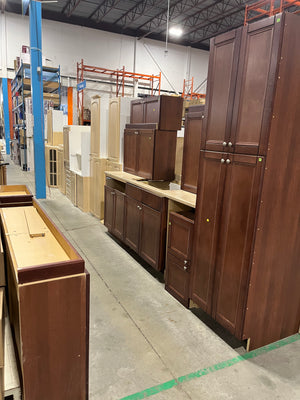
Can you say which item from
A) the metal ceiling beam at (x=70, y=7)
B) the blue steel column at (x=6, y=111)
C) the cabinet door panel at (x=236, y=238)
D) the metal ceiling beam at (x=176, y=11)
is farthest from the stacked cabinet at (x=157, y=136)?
the blue steel column at (x=6, y=111)

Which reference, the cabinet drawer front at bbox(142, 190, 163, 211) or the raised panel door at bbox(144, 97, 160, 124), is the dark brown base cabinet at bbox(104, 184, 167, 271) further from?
the raised panel door at bbox(144, 97, 160, 124)

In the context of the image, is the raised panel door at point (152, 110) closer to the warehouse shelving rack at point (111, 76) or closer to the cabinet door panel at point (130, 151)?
the cabinet door panel at point (130, 151)

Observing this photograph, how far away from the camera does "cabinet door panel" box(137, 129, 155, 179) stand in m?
3.65

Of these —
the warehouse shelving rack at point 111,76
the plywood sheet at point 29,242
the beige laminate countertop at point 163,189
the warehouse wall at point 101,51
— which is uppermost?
the warehouse wall at point 101,51

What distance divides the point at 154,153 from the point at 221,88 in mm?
1528

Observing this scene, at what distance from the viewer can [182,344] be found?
7.52 feet

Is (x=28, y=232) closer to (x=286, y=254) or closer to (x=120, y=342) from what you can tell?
(x=120, y=342)

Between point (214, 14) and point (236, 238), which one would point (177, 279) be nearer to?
point (236, 238)

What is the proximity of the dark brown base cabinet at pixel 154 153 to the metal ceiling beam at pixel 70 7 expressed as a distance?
9.71m

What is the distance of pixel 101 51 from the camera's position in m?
13.6

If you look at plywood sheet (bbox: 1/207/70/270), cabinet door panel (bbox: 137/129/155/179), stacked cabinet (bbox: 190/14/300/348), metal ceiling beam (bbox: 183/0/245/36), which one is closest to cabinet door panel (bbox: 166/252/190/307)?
stacked cabinet (bbox: 190/14/300/348)

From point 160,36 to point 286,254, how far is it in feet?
49.0

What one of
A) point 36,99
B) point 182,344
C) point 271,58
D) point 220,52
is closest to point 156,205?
point 182,344

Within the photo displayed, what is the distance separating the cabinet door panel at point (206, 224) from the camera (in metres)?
2.26
